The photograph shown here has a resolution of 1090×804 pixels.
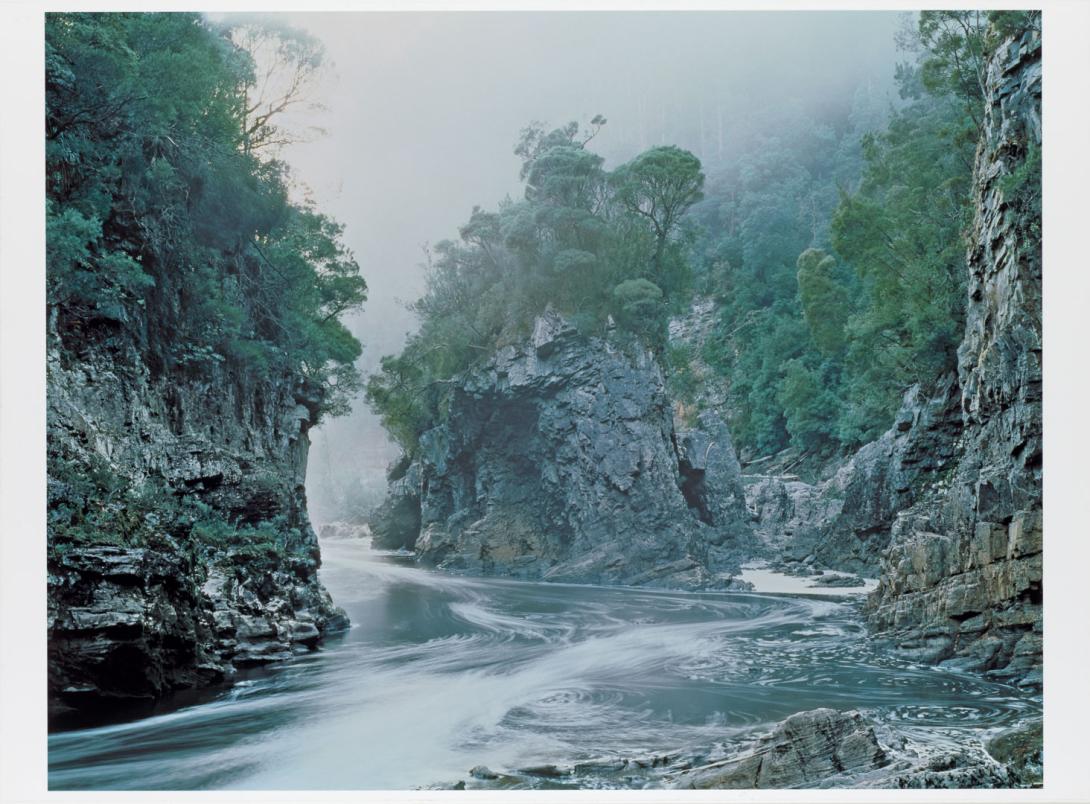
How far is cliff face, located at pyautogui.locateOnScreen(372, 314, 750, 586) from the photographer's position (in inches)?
426

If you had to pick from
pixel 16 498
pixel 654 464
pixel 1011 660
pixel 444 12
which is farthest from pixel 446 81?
pixel 654 464

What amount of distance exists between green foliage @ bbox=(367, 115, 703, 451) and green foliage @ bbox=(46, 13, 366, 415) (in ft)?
3.00

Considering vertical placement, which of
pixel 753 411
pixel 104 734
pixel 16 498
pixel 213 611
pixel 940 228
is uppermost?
pixel 940 228

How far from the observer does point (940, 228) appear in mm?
9297

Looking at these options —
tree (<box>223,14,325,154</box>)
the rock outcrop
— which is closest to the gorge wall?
the rock outcrop

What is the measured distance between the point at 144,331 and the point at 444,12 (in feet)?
10.4

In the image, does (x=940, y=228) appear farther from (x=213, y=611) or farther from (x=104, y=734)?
(x=104, y=734)

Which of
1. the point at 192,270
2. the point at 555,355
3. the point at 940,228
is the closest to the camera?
the point at 192,270

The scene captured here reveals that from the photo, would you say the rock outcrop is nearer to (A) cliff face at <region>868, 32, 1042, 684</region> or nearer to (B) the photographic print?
(B) the photographic print

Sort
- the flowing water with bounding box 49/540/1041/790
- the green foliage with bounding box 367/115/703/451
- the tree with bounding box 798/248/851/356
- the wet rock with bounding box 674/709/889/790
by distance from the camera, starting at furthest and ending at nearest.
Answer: the tree with bounding box 798/248/851/356, the green foliage with bounding box 367/115/703/451, the flowing water with bounding box 49/540/1041/790, the wet rock with bounding box 674/709/889/790

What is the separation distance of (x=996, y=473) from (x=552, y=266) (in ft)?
19.5

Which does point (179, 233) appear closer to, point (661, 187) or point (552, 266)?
point (661, 187)

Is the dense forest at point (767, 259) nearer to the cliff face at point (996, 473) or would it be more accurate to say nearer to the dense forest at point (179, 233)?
the dense forest at point (179, 233)

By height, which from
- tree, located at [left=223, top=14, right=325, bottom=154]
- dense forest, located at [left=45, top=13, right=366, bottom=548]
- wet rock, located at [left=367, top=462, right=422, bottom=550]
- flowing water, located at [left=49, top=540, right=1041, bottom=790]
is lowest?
flowing water, located at [left=49, top=540, right=1041, bottom=790]
